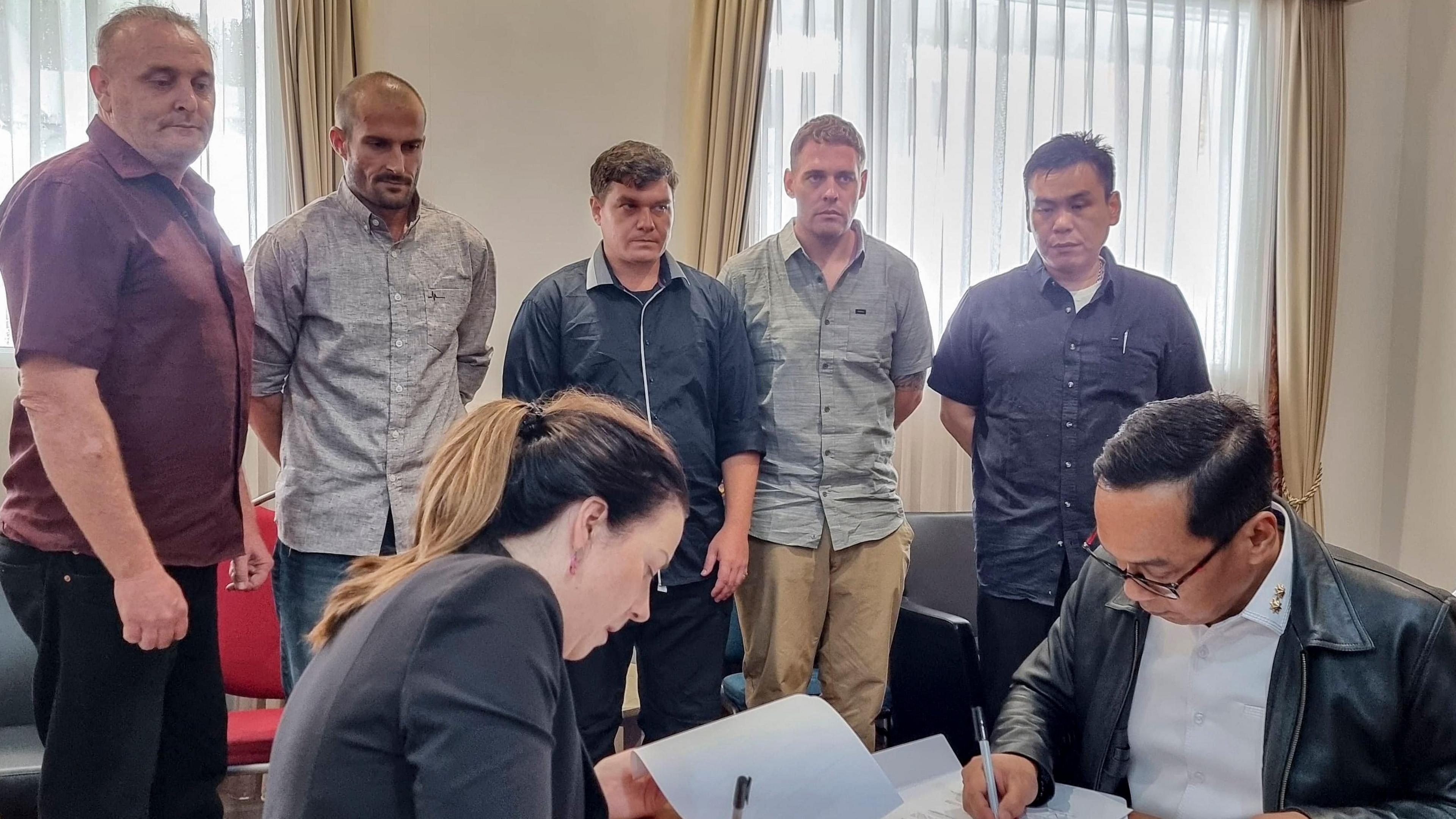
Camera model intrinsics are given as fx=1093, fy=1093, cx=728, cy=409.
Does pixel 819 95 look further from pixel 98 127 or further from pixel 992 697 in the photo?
pixel 98 127

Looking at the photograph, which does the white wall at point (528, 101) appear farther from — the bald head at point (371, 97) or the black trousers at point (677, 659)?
the black trousers at point (677, 659)

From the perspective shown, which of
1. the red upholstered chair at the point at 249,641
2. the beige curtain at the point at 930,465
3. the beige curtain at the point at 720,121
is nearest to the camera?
the red upholstered chair at the point at 249,641

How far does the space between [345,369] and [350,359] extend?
2cm

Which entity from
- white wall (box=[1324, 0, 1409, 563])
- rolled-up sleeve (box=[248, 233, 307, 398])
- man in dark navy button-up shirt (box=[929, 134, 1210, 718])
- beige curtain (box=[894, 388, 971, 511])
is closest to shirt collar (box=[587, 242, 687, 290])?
rolled-up sleeve (box=[248, 233, 307, 398])

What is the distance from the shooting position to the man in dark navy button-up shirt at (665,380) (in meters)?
2.35

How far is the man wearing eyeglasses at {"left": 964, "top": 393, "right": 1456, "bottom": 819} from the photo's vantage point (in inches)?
52.0

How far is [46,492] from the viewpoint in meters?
1.72

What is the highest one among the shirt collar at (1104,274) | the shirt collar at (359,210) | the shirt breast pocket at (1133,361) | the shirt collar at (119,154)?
the shirt collar at (119,154)

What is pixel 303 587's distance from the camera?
7.23 ft

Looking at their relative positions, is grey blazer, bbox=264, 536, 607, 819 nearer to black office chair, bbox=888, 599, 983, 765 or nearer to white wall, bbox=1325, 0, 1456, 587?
black office chair, bbox=888, 599, 983, 765

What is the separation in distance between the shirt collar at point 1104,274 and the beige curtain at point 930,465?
1485 millimetres

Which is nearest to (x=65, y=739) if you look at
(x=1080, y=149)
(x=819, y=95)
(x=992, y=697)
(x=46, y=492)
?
(x=46, y=492)

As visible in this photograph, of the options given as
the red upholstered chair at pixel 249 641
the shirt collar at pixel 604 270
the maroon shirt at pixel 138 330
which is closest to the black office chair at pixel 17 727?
the red upholstered chair at pixel 249 641

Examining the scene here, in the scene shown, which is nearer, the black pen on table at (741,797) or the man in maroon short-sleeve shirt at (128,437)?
the black pen on table at (741,797)
